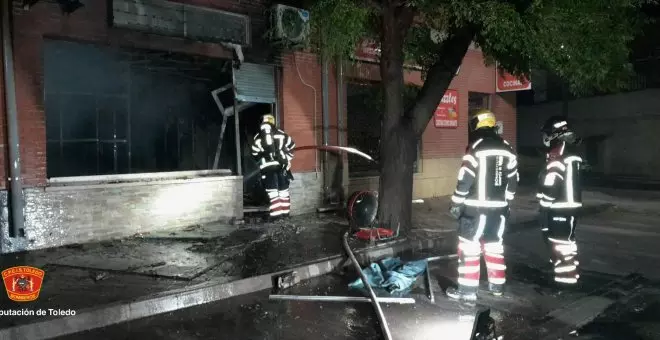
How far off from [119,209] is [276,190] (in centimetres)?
280

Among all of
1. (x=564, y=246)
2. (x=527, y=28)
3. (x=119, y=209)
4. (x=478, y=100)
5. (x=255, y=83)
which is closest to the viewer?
(x=564, y=246)

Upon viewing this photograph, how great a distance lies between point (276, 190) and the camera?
9648 mm

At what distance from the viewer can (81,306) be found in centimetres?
480

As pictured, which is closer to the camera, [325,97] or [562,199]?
[562,199]

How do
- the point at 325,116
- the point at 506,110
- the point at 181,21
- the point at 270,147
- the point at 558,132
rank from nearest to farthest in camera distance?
the point at 558,132 < the point at 181,21 < the point at 270,147 < the point at 325,116 < the point at 506,110

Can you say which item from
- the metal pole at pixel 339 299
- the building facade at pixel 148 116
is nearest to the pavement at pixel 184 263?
the metal pole at pixel 339 299

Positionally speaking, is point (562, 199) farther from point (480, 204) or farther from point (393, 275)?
point (393, 275)

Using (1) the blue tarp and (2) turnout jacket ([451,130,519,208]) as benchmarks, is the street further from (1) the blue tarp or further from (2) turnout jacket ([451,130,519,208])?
(2) turnout jacket ([451,130,519,208])

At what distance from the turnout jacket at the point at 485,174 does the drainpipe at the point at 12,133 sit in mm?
5913

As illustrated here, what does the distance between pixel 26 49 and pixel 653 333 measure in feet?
27.6

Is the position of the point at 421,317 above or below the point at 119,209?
below

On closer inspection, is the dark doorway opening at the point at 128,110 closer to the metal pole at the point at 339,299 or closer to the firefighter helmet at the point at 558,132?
the metal pole at the point at 339,299

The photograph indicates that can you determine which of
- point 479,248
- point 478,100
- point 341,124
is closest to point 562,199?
point 479,248

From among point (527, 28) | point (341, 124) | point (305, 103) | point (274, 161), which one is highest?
point (527, 28)
